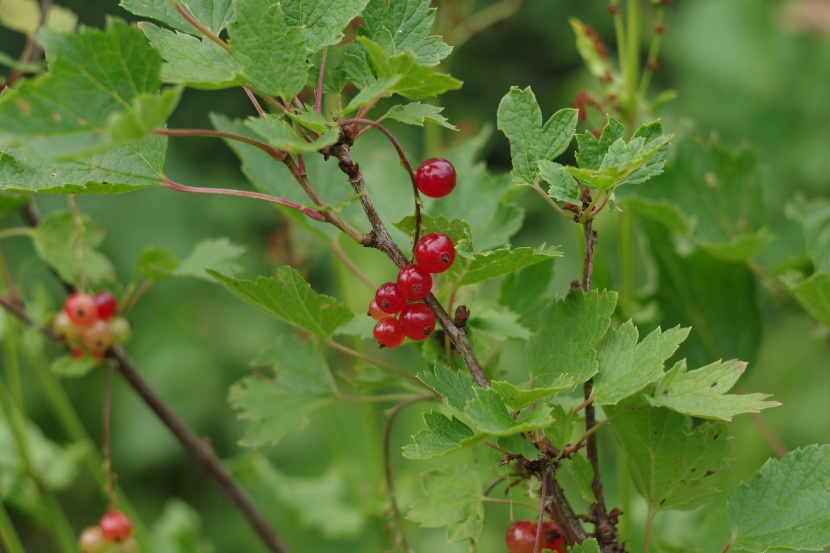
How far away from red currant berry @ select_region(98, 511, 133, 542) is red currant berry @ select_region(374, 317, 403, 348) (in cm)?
40

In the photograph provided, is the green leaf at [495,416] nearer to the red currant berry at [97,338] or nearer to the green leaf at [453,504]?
the green leaf at [453,504]

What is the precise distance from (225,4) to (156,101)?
0.44 feet

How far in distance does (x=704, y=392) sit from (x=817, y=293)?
27 centimetres

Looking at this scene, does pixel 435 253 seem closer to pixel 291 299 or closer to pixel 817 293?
pixel 291 299

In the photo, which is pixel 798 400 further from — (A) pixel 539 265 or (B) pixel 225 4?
(B) pixel 225 4

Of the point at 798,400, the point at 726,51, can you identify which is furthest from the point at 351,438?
the point at 726,51

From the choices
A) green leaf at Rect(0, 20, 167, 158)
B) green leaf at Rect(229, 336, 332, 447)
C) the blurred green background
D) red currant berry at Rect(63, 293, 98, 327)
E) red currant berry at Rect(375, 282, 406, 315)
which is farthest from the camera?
the blurred green background

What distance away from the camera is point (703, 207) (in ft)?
2.81

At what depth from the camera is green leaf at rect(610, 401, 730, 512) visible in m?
0.50

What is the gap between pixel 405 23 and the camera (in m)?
0.47

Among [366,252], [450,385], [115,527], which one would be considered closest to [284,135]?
[450,385]

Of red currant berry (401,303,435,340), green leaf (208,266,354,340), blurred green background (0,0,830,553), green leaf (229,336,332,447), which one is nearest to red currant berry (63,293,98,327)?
green leaf (229,336,332,447)

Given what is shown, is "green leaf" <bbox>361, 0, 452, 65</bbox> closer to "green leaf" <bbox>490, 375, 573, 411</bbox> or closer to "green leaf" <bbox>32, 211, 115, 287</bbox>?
"green leaf" <bbox>490, 375, 573, 411</bbox>

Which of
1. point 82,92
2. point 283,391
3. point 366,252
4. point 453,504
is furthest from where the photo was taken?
point 366,252
